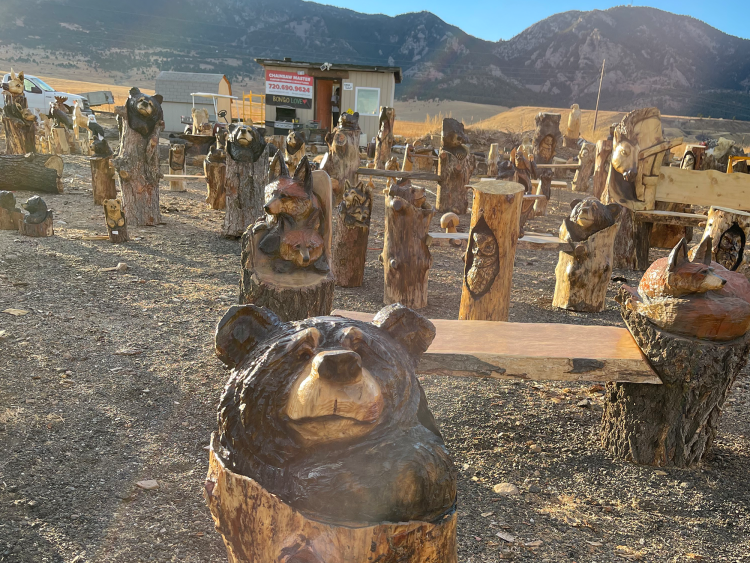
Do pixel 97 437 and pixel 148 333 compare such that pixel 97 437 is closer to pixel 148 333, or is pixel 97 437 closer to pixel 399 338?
pixel 148 333

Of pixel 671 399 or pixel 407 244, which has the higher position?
pixel 407 244

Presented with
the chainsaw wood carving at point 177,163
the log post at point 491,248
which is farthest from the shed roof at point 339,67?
the log post at point 491,248

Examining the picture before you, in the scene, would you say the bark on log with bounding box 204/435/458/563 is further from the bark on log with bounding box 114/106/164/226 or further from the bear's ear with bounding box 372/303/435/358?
the bark on log with bounding box 114/106/164/226

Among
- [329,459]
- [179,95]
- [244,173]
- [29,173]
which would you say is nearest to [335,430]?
[329,459]

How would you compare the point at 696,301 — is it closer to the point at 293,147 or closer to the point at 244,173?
the point at 244,173

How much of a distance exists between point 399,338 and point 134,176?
7.14 m

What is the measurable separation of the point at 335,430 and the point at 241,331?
0.38 metres

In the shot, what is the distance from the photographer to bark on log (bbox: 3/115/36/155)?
1186cm

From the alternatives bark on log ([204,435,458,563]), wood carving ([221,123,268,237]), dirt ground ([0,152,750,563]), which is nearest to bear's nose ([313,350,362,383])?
bark on log ([204,435,458,563])

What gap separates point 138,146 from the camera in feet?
24.6

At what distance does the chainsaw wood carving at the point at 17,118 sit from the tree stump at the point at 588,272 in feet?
37.0

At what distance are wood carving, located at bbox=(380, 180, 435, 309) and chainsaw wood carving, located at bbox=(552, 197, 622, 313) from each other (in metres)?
1.35

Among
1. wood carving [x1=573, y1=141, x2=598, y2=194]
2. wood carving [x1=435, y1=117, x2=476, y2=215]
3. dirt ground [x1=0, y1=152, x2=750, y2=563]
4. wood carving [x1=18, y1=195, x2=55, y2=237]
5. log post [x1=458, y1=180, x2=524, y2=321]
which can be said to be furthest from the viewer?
wood carving [x1=573, y1=141, x2=598, y2=194]

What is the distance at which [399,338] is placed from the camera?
4.75 feet
